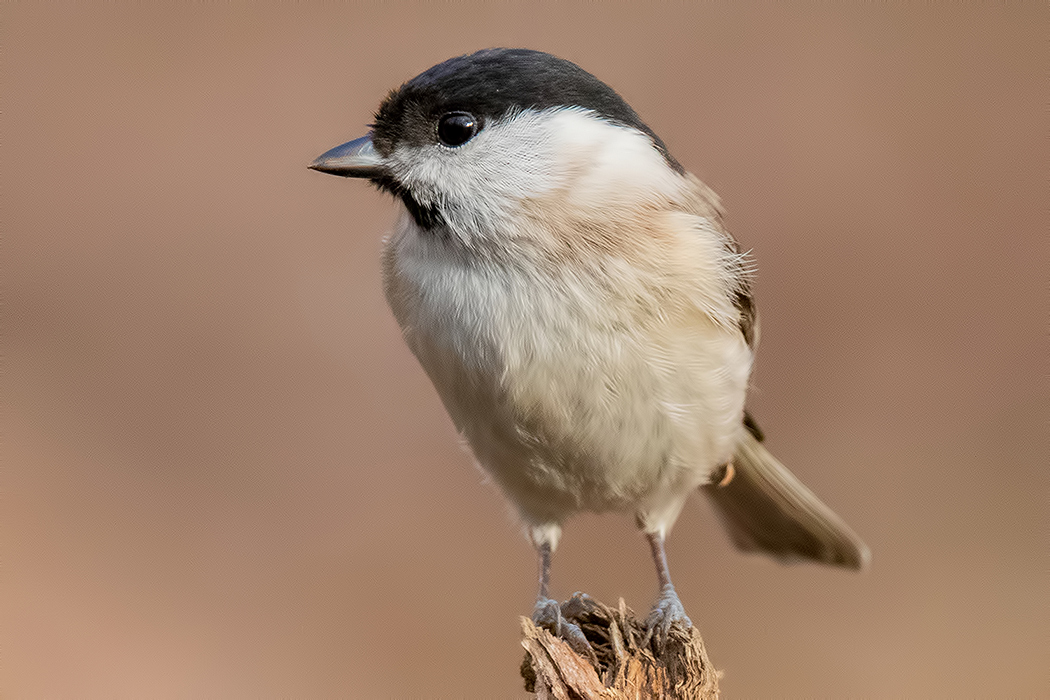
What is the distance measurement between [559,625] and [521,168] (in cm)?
92

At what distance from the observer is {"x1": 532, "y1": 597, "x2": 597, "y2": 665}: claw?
1842 mm

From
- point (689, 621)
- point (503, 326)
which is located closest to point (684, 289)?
point (503, 326)

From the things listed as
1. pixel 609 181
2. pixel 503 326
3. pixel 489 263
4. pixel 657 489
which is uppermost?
pixel 609 181

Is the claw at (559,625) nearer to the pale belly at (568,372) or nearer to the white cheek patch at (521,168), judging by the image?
the pale belly at (568,372)

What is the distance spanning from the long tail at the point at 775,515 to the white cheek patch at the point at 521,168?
0.86 m

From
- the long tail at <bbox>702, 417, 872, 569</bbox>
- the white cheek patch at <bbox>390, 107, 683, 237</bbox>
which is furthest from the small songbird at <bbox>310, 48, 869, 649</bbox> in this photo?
the long tail at <bbox>702, 417, 872, 569</bbox>

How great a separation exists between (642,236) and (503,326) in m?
0.30

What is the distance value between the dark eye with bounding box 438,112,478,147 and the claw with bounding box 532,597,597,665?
37.7 inches

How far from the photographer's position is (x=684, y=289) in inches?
68.2

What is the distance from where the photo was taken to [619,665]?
5.79 feet

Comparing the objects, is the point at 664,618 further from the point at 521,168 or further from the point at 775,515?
the point at 521,168

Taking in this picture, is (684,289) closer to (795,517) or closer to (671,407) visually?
(671,407)

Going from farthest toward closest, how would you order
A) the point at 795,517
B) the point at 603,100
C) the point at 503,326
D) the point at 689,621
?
the point at 795,517 < the point at 689,621 < the point at 603,100 < the point at 503,326

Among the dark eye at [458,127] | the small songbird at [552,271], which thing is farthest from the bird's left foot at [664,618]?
the dark eye at [458,127]
